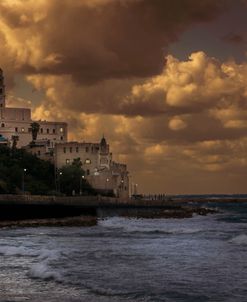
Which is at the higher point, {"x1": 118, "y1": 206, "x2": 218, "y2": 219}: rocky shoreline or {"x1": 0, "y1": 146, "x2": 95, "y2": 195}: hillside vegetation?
{"x1": 0, "y1": 146, "x2": 95, "y2": 195}: hillside vegetation

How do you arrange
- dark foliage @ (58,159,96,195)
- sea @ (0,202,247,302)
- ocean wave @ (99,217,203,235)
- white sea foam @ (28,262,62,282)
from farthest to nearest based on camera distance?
dark foliage @ (58,159,96,195) < ocean wave @ (99,217,203,235) < white sea foam @ (28,262,62,282) < sea @ (0,202,247,302)

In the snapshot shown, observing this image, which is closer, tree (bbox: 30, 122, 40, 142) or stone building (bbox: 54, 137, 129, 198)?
stone building (bbox: 54, 137, 129, 198)

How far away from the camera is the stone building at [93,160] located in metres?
176

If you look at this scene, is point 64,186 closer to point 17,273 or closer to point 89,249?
point 89,249

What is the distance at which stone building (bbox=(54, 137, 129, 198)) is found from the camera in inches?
6934

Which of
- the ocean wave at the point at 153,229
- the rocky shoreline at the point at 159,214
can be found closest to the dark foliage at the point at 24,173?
the rocky shoreline at the point at 159,214

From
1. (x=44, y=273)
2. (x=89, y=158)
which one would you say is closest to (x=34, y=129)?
(x=89, y=158)

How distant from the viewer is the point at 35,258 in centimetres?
3816

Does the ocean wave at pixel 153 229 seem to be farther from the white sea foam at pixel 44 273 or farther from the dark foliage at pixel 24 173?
the dark foliage at pixel 24 173

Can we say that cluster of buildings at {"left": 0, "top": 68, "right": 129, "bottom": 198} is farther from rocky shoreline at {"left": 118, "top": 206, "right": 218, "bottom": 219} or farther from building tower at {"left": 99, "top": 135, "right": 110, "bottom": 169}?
rocky shoreline at {"left": 118, "top": 206, "right": 218, "bottom": 219}

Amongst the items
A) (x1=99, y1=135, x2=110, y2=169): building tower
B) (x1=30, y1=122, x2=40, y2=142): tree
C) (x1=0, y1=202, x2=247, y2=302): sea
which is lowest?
(x1=0, y1=202, x2=247, y2=302): sea

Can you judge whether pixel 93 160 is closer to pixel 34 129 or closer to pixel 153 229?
pixel 34 129

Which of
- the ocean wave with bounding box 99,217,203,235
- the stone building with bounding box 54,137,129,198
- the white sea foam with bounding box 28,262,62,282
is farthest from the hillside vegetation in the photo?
the white sea foam with bounding box 28,262,62,282

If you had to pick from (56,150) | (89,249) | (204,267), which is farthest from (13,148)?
(204,267)
